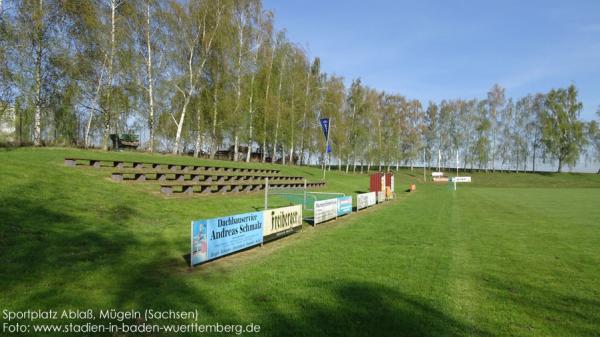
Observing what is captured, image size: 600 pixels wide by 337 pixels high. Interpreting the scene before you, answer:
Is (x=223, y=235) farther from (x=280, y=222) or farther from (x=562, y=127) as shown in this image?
(x=562, y=127)

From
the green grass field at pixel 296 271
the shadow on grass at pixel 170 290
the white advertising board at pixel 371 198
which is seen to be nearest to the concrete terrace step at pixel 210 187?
the green grass field at pixel 296 271

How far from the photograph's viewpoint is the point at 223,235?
10055 millimetres

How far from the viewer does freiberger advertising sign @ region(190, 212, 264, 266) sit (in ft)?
29.8

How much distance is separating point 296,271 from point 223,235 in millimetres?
2478

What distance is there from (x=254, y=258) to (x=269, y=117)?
34.5 metres

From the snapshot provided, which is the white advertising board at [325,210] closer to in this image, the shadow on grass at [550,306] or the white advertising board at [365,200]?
the white advertising board at [365,200]

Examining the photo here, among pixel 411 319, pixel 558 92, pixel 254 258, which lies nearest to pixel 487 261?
pixel 411 319

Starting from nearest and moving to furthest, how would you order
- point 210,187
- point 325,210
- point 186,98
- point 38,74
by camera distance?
point 325,210 → point 210,187 → point 38,74 → point 186,98

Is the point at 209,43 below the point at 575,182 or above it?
above

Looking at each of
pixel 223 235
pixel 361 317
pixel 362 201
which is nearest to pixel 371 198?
→ pixel 362 201

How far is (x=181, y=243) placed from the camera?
441 inches

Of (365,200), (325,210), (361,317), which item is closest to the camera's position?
(361,317)

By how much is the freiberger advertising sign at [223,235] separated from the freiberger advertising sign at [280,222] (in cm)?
51

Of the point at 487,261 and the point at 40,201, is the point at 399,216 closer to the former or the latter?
the point at 487,261
